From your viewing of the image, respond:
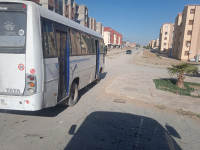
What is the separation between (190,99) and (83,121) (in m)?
5.62

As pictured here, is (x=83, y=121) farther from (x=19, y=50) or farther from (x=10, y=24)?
(x=10, y=24)

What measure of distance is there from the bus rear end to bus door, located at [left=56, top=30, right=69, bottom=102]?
1.10 m

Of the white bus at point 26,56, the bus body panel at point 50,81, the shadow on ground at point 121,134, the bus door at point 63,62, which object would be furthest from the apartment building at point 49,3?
the shadow on ground at point 121,134

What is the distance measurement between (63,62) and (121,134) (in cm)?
278

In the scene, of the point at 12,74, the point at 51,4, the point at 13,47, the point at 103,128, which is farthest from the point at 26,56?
the point at 51,4

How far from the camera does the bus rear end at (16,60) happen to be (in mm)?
3449

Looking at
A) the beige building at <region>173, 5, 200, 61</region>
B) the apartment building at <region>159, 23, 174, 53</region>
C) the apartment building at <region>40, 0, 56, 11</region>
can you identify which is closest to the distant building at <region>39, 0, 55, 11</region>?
the apartment building at <region>40, 0, 56, 11</region>

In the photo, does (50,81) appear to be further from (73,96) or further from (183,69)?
(183,69)

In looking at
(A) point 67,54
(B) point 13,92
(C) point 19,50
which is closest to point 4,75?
(B) point 13,92

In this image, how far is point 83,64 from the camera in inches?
258

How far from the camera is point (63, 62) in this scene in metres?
4.80

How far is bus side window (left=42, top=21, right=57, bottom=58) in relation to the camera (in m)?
3.73

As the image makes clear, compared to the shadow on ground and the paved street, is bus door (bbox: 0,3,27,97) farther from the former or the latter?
the shadow on ground

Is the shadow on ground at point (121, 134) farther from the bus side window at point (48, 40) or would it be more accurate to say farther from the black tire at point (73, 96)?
the bus side window at point (48, 40)
